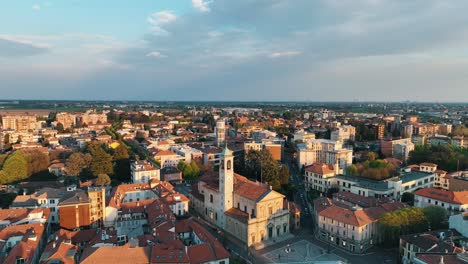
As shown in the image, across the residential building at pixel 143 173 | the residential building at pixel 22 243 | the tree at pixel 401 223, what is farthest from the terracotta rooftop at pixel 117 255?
the residential building at pixel 143 173

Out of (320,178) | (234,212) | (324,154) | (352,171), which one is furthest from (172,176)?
(324,154)

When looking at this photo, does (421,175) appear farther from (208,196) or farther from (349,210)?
(208,196)

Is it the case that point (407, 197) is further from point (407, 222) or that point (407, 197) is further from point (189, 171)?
point (189, 171)

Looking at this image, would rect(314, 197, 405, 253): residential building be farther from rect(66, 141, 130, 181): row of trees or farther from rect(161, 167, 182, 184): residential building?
rect(66, 141, 130, 181): row of trees

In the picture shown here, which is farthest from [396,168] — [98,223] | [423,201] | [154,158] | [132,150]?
[132,150]

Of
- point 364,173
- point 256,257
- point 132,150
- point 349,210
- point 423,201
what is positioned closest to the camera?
point 256,257

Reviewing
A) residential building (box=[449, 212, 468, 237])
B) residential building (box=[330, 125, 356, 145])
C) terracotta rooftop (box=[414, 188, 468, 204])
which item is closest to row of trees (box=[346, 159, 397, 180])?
terracotta rooftop (box=[414, 188, 468, 204])

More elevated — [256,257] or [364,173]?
[364,173]

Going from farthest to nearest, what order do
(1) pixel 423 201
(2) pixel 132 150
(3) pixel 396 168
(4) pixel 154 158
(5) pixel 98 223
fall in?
(2) pixel 132 150 < (4) pixel 154 158 < (3) pixel 396 168 < (1) pixel 423 201 < (5) pixel 98 223
